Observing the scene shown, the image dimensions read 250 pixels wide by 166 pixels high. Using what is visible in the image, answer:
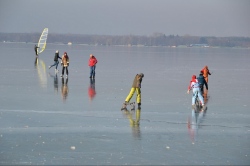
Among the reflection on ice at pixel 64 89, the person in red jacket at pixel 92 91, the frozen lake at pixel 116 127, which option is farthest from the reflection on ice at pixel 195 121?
the reflection on ice at pixel 64 89

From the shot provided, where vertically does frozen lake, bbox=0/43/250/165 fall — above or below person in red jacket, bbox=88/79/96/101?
above

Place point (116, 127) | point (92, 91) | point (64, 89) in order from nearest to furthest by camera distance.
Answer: point (116, 127)
point (92, 91)
point (64, 89)

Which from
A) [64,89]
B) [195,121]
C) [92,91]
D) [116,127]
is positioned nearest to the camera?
[116,127]

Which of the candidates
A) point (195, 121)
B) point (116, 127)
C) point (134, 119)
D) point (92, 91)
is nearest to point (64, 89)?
point (92, 91)

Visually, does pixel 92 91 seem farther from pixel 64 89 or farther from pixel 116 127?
pixel 116 127

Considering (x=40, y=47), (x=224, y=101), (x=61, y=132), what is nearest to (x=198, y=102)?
(x=224, y=101)

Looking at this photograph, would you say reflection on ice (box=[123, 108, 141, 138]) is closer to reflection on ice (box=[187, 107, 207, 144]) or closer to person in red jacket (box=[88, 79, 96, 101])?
reflection on ice (box=[187, 107, 207, 144])

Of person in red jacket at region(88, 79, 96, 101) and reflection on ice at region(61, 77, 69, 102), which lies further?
person in red jacket at region(88, 79, 96, 101)

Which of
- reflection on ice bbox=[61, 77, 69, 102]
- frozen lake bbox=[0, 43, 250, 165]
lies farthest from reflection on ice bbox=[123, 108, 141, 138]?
reflection on ice bbox=[61, 77, 69, 102]

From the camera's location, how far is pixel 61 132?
48.6 ft

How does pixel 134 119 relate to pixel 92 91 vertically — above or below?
above

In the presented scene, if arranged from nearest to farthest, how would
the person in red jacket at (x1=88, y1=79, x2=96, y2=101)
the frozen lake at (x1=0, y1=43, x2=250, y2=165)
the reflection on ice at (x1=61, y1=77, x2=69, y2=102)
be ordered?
1. the frozen lake at (x1=0, y1=43, x2=250, y2=165)
2. the reflection on ice at (x1=61, y1=77, x2=69, y2=102)
3. the person in red jacket at (x1=88, y1=79, x2=96, y2=101)

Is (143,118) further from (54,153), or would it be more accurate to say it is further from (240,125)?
(54,153)

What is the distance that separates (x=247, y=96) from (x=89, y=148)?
12636mm
